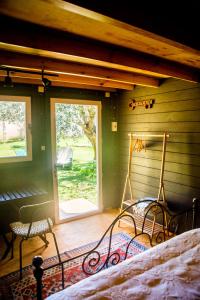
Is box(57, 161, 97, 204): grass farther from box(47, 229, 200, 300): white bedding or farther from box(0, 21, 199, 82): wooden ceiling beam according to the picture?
box(47, 229, 200, 300): white bedding

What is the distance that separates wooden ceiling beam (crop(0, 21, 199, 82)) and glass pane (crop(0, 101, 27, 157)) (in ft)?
4.59

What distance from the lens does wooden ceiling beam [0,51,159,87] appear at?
2.18 m

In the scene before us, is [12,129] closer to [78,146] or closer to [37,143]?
[37,143]

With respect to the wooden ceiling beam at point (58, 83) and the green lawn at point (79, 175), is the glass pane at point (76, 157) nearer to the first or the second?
the green lawn at point (79, 175)

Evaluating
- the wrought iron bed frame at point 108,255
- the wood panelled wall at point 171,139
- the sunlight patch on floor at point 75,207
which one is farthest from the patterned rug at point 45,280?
the sunlight patch on floor at point 75,207

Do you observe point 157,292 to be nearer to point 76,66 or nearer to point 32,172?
point 76,66

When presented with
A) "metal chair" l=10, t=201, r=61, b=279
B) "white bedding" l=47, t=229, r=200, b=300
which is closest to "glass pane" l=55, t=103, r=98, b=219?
"metal chair" l=10, t=201, r=61, b=279

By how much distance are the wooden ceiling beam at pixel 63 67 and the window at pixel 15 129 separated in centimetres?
124

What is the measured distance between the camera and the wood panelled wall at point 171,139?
120 inches

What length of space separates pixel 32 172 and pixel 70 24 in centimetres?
257

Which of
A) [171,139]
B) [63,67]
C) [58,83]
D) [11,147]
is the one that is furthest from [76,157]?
[63,67]

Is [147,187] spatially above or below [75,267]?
above

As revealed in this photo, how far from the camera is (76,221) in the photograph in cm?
395

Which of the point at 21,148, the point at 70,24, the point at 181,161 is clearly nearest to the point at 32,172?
the point at 21,148
